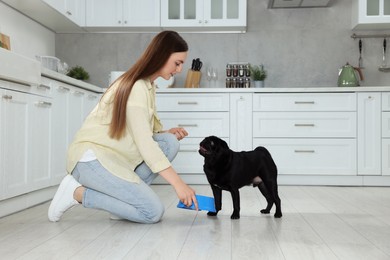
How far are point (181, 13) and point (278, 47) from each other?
102 centimetres

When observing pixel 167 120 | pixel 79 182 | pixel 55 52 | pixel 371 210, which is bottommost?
pixel 371 210

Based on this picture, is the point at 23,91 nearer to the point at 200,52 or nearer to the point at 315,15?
the point at 200,52

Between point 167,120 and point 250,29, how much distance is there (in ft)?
4.29

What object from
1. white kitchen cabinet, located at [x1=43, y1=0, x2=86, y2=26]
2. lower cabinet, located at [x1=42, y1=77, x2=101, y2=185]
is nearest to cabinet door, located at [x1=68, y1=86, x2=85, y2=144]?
lower cabinet, located at [x1=42, y1=77, x2=101, y2=185]

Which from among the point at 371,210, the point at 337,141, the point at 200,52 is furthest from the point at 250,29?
the point at 371,210

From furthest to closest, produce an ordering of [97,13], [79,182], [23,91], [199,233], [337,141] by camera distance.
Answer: [97,13]
[337,141]
[23,91]
[79,182]
[199,233]

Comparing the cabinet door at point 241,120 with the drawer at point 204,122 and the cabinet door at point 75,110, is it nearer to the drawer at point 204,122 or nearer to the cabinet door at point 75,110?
the drawer at point 204,122

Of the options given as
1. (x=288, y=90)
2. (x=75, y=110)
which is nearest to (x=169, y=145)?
(x=75, y=110)

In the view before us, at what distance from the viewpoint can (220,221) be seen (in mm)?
2562

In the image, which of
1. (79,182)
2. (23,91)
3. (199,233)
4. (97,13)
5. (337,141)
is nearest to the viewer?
(199,233)

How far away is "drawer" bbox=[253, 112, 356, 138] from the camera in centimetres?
461

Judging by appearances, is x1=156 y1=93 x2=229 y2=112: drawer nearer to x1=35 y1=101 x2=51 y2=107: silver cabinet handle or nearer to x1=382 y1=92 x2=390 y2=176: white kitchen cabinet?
x1=382 y1=92 x2=390 y2=176: white kitchen cabinet

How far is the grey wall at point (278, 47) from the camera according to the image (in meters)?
5.17

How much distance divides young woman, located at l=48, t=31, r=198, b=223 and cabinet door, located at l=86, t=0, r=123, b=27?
2.70 meters
